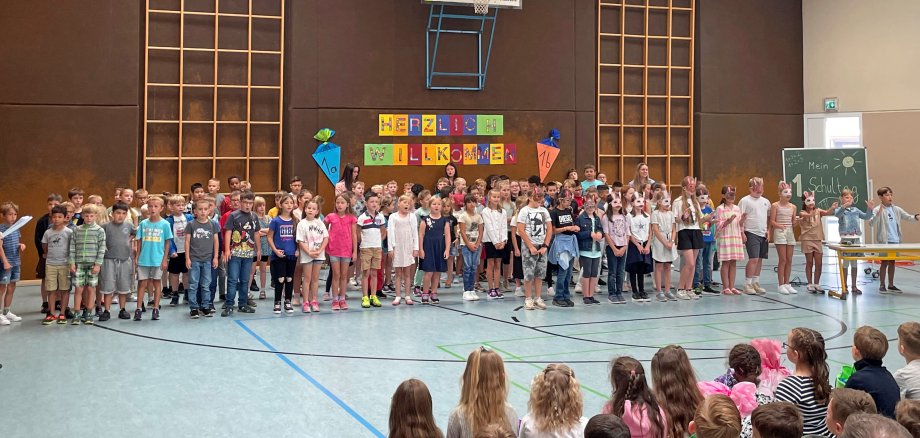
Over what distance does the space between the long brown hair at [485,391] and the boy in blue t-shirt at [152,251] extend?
6413 mm

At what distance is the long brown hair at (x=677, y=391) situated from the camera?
4078 mm

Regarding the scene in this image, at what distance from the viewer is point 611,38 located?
16359 millimetres

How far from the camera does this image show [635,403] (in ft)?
12.7

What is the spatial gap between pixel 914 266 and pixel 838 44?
17.0ft

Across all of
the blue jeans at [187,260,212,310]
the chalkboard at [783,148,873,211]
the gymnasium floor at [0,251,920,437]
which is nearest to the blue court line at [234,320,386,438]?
the gymnasium floor at [0,251,920,437]

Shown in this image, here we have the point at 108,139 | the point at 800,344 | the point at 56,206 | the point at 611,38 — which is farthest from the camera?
the point at 611,38

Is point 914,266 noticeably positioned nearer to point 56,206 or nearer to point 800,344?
point 800,344

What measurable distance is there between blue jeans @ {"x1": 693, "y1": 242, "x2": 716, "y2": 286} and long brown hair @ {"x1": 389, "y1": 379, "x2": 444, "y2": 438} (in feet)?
28.8

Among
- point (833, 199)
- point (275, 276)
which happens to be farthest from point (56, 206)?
point (833, 199)

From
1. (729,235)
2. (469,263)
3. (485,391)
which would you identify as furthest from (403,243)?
(485,391)

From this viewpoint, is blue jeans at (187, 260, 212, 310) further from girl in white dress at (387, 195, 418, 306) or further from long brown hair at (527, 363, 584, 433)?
long brown hair at (527, 363, 584, 433)

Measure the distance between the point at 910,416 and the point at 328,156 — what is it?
471 inches

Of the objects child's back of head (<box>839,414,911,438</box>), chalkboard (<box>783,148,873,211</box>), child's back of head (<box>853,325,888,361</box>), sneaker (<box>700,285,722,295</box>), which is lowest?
sneaker (<box>700,285,722,295</box>)

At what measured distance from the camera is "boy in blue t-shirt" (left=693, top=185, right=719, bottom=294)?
11.5 meters
